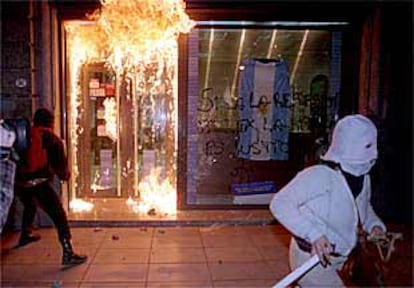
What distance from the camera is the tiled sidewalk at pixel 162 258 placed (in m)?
4.65

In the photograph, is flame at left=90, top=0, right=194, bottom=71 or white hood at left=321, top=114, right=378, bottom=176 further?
flame at left=90, top=0, right=194, bottom=71

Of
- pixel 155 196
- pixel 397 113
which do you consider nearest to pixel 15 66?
pixel 155 196

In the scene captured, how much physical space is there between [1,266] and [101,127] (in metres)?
3.29

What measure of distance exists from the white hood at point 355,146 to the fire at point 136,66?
4479 mm

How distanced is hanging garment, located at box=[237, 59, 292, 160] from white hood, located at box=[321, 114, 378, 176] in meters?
4.67

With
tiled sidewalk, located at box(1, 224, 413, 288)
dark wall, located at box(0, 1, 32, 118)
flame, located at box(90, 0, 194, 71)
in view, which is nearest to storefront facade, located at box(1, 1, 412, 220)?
flame, located at box(90, 0, 194, 71)

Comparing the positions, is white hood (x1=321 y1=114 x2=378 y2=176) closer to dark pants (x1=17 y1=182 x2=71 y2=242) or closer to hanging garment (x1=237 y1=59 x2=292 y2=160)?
dark pants (x1=17 y1=182 x2=71 y2=242)

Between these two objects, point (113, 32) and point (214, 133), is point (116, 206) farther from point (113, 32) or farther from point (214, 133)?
point (113, 32)

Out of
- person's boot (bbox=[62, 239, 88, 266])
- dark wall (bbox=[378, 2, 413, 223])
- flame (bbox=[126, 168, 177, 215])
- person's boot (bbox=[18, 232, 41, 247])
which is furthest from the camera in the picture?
flame (bbox=[126, 168, 177, 215])

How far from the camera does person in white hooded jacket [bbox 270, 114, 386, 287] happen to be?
103 inches

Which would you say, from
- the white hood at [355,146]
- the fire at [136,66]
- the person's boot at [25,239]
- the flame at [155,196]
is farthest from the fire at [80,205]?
the white hood at [355,146]

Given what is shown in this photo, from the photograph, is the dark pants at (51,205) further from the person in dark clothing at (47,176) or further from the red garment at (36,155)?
the red garment at (36,155)

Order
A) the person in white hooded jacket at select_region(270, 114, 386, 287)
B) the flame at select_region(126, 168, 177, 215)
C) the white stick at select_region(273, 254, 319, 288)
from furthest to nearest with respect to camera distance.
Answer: the flame at select_region(126, 168, 177, 215) < the person in white hooded jacket at select_region(270, 114, 386, 287) < the white stick at select_region(273, 254, 319, 288)

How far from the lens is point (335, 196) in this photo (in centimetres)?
265
